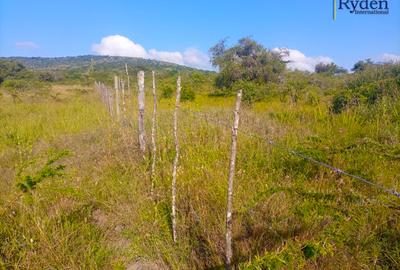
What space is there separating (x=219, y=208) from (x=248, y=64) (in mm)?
14637

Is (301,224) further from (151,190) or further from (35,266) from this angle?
(35,266)

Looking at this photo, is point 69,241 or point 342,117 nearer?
point 69,241

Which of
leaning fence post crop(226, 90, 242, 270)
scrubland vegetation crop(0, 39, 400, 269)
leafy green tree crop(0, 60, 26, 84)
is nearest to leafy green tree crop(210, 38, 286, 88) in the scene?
scrubland vegetation crop(0, 39, 400, 269)

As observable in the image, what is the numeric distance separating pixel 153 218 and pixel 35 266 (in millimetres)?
908

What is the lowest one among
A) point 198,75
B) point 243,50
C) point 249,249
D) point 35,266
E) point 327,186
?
point 35,266

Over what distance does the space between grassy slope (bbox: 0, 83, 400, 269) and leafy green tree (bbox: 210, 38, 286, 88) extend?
11.3m

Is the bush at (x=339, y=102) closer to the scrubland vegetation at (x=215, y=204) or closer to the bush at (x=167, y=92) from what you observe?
the scrubland vegetation at (x=215, y=204)

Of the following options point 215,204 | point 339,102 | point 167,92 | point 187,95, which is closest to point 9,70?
point 167,92

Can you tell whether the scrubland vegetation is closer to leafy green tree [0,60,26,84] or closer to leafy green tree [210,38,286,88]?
leafy green tree [210,38,286,88]

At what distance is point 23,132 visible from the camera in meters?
6.30

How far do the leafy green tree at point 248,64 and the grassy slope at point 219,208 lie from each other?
37.1 feet

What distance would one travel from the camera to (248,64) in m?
15.6

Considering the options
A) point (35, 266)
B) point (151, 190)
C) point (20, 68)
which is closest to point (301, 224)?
point (151, 190)

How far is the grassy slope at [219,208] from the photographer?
1644mm
